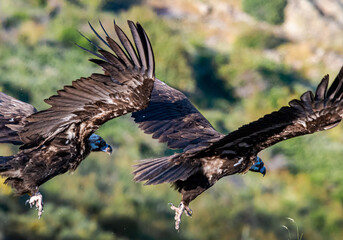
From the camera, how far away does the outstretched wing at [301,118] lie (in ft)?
20.6

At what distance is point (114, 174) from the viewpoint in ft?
59.7

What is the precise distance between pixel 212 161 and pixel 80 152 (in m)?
1.43

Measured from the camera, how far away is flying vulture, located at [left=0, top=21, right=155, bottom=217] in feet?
20.8

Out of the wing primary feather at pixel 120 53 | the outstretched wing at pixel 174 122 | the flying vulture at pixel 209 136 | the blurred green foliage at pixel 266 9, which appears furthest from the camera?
the blurred green foliage at pixel 266 9

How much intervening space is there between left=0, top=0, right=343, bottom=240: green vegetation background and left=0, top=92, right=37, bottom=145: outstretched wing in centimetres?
163

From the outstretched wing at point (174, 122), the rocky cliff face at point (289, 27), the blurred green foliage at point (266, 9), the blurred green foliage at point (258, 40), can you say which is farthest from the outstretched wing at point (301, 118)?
the blurred green foliage at point (266, 9)

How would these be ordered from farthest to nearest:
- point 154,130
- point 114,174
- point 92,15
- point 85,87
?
1. point 92,15
2. point 114,174
3. point 154,130
4. point 85,87

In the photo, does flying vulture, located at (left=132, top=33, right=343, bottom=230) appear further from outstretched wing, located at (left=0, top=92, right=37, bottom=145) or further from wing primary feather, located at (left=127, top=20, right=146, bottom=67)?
outstretched wing, located at (left=0, top=92, right=37, bottom=145)

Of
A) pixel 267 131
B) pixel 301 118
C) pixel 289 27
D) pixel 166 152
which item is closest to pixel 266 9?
pixel 289 27

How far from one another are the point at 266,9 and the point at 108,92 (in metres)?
37.3

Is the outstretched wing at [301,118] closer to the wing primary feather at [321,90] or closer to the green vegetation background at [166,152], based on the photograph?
the wing primary feather at [321,90]

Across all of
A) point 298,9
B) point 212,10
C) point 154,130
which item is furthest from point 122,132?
point 298,9

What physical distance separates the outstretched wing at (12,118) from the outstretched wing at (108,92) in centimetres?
44

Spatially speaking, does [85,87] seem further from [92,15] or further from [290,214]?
[92,15]
